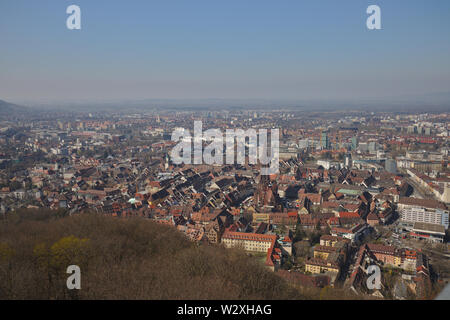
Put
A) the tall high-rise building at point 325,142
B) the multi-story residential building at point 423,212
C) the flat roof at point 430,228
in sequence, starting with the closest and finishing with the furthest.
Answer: the flat roof at point 430,228 → the multi-story residential building at point 423,212 → the tall high-rise building at point 325,142

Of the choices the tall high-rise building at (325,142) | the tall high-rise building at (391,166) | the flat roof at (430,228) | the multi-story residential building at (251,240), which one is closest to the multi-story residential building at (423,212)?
the flat roof at (430,228)

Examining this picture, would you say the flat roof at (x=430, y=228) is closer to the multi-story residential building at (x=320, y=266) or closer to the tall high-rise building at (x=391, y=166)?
the multi-story residential building at (x=320, y=266)


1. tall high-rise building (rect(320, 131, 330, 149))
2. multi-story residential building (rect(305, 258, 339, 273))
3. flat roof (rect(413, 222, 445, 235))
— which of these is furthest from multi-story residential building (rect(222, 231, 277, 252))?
tall high-rise building (rect(320, 131, 330, 149))

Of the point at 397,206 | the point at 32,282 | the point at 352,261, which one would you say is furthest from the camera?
the point at 397,206

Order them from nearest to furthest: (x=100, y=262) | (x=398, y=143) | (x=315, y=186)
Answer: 1. (x=100, y=262)
2. (x=315, y=186)
3. (x=398, y=143)

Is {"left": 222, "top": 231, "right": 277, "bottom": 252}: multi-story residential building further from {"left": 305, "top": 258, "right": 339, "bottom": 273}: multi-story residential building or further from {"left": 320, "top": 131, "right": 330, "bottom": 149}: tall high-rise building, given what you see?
{"left": 320, "top": 131, "right": 330, "bottom": 149}: tall high-rise building

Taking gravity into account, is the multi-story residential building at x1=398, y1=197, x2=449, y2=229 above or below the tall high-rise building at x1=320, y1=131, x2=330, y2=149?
below

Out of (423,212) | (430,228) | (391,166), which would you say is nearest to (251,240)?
(430,228)

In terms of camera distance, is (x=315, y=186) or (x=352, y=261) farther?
(x=315, y=186)
